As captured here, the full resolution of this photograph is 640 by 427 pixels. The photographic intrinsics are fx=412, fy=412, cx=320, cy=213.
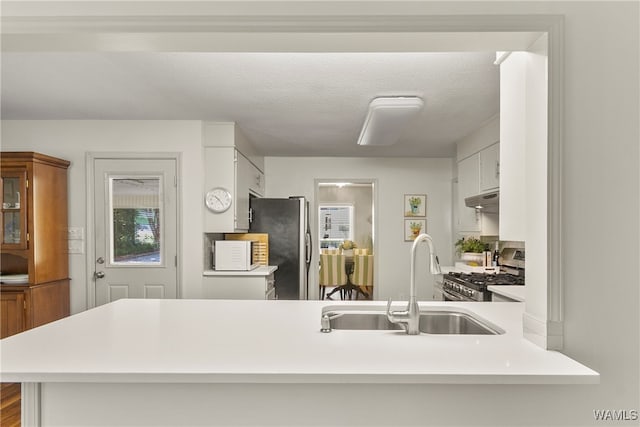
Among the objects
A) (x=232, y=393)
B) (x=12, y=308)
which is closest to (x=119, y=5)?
(x=232, y=393)

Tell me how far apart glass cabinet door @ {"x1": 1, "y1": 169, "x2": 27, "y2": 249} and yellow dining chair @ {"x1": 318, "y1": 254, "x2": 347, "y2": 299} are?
14.8 ft

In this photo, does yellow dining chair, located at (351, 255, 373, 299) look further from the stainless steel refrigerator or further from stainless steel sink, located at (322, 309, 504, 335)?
stainless steel sink, located at (322, 309, 504, 335)

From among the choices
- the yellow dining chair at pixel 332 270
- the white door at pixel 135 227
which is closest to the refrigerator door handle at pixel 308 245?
the white door at pixel 135 227

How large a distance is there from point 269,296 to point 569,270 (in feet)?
11.2

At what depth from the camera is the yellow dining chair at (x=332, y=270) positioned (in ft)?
23.2

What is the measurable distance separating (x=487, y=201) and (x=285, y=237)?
231 cm

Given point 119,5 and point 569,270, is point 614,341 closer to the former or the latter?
point 569,270

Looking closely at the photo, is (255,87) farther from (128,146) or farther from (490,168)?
(490,168)

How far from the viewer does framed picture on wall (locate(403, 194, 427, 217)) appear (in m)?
6.19

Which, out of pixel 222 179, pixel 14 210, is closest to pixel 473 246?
pixel 222 179

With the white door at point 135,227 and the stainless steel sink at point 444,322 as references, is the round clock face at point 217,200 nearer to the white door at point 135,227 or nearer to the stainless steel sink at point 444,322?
the white door at point 135,227

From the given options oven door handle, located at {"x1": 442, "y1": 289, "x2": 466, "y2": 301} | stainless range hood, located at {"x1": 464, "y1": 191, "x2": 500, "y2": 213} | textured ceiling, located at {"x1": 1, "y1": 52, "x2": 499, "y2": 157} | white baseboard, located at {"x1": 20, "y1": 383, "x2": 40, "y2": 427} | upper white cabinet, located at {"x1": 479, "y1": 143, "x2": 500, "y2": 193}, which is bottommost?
oven door handle, located at {"x1": 442, "y1": 289, "x2": 466, "y2": 301}

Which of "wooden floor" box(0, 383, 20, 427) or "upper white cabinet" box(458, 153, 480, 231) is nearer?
"wooden floor" box(0, 383, 20, 427)

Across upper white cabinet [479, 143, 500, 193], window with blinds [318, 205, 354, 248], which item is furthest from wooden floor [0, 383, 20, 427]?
window with blinds [318, 205, 354, 248]
